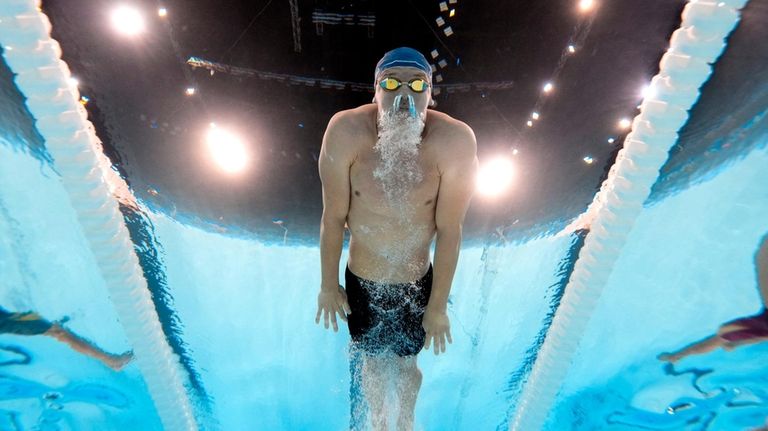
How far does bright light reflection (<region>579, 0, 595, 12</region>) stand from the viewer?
1.97m

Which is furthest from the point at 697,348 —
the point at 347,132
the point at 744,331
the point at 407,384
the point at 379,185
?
the point at 347,132

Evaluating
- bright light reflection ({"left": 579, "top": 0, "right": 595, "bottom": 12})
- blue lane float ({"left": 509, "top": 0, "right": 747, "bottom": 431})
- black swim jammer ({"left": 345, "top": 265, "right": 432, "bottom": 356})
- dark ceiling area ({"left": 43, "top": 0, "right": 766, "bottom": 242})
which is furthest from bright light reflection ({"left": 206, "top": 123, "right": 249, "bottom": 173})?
blue lane float ({"left": 509, "top": 0, "right": 747, "bottom": 431})

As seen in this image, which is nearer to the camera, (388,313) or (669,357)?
(388,313)

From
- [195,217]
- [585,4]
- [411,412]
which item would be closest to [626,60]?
[585,4]

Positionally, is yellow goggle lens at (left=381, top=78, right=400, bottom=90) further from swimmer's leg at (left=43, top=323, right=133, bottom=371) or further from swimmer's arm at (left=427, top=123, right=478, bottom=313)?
swimmer's leg at (left=43, top=323, right=133, bottom=371)

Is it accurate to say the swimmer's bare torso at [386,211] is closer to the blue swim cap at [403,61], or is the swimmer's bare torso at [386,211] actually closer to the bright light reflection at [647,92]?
the blue swim cap at [403,61]

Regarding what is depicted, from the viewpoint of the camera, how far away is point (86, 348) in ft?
9.45

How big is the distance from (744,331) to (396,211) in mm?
2283

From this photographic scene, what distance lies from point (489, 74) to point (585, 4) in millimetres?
501

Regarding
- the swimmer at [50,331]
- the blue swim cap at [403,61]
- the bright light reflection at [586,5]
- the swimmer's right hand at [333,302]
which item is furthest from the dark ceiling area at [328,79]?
the swimmer at [50,331]

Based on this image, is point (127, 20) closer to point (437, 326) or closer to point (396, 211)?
point (396, 211)

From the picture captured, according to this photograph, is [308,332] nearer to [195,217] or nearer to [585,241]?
[195,217]

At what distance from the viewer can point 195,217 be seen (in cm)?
264

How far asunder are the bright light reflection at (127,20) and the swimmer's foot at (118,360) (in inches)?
80.2
